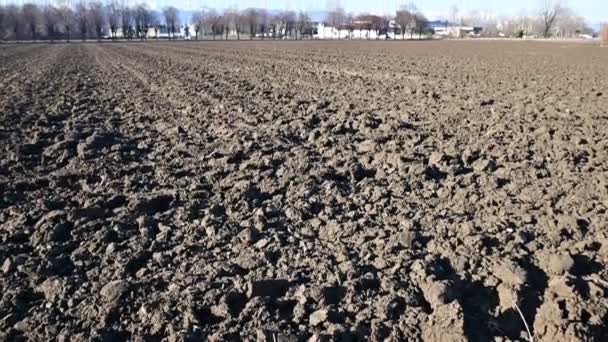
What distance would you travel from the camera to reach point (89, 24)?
368 ft

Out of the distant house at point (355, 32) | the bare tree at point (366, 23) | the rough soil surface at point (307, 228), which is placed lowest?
the rough soil surface at point (307, 228)

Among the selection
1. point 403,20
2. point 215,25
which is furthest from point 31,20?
point 403,20

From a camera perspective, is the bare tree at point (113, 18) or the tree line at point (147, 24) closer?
the tree line at point (147, 24)

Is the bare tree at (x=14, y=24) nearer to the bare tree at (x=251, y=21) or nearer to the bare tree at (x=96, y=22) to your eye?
the bare tree at (x=96, y=22)

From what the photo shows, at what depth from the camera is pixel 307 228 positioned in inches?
207

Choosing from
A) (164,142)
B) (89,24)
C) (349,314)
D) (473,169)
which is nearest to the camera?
(349,314)

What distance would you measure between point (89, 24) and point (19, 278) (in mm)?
118785

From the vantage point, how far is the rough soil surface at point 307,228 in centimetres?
376

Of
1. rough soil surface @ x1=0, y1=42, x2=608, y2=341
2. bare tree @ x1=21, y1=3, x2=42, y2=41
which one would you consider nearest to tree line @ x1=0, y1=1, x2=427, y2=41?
bare tree @ x1=21, y1=3, x2=42, y2=41

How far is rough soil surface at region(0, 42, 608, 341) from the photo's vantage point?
12.3ft

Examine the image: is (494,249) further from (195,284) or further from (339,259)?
(195,284)

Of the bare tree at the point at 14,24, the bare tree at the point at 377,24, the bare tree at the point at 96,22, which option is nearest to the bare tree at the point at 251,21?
the bare tree at the point at 377,24

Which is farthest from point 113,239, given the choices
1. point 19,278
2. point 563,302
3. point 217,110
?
point 217,110

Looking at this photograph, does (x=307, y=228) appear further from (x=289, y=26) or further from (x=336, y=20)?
(x=336, y=20)
